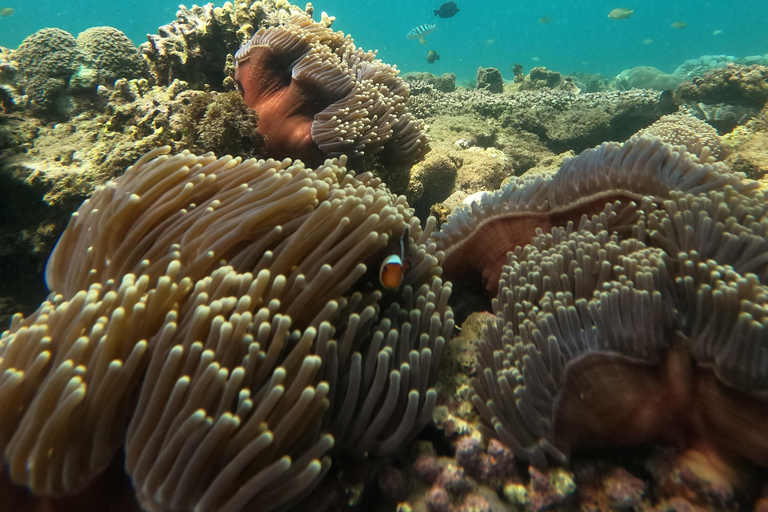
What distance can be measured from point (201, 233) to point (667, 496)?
80.4 inches

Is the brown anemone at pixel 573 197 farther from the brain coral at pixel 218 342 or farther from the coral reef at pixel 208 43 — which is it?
the coral reef at pixel 208 43

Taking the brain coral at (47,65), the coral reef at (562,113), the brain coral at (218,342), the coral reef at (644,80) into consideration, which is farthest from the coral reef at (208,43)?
the coral reef at (644,80)

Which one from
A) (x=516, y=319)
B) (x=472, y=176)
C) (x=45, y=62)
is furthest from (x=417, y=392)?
(x=45, y=62)

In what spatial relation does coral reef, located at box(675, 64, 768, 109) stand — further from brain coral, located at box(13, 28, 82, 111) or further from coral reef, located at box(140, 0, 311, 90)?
brain coral, located at box(13, 28, 82, 111)

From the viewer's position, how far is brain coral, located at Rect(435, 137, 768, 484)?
1.32m

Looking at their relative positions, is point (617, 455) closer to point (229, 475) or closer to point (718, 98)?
point (229, 475)

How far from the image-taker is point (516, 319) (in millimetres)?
1768

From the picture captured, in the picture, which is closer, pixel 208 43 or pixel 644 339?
pixel 644 339

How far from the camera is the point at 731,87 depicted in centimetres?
833

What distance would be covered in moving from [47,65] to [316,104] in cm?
403

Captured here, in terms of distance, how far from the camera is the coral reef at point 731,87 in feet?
26.5

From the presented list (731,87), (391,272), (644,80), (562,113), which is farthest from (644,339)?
(644,80)

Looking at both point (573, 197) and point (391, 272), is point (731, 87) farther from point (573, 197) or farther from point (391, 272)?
point (391, 272)

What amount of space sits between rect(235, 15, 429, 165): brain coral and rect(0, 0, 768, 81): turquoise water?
46.8 m
